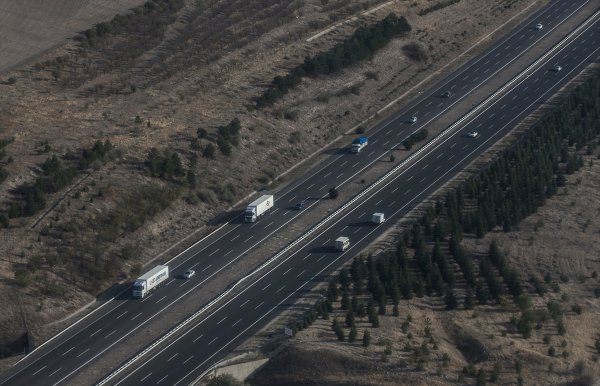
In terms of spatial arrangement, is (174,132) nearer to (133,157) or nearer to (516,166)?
(133,157)

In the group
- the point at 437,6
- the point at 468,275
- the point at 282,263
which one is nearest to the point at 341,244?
the point at 282,263

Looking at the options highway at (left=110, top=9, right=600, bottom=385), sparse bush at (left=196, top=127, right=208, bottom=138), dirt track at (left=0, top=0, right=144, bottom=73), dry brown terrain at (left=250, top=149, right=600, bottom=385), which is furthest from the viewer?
dirt track at (left=0, top=0, right=144, bottom=73)

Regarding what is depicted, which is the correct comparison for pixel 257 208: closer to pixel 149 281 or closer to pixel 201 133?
pixel 201 133

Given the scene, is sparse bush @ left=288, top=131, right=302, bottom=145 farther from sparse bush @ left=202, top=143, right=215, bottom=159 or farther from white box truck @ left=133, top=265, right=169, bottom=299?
white box truck @ left=133, top=265, right=169, bottom=299

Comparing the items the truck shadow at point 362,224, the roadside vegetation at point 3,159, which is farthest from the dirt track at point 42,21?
the truck shadow at point 362,224

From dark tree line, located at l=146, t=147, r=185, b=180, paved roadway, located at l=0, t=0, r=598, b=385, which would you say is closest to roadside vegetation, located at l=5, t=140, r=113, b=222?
dark tree line, located at l=146, t=147, r=185, b=180

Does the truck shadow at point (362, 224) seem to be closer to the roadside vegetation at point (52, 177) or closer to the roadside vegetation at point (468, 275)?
the roadside vegetation at point (468, 275)
